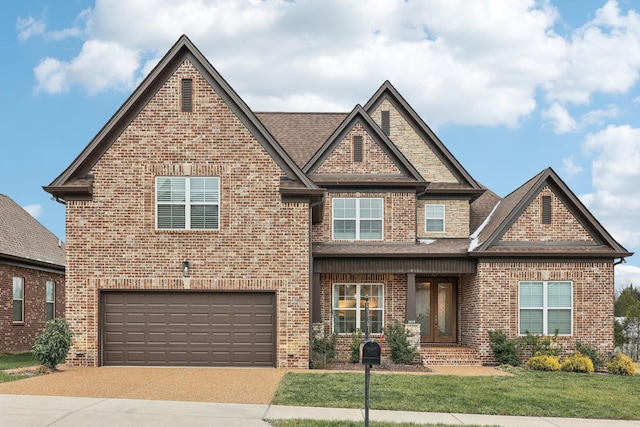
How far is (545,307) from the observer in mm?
21828

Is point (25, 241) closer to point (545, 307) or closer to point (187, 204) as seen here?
point (187, 204)

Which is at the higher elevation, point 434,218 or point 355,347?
point 434,218

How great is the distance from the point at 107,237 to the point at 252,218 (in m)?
3.95

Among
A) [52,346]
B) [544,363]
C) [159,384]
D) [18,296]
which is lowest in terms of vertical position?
[544,363]

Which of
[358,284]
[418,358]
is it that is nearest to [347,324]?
[358,284]

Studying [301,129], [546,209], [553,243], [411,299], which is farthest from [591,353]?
[301,129]

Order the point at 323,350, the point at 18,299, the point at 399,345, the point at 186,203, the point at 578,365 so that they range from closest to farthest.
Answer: the point at 186,203 < the point at 578,365 < the point at 323,350 < the point at 399,345 < the point at 18,299

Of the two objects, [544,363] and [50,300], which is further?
[50,300]

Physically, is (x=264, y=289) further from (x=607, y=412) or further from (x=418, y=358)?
(x=607, y=412)

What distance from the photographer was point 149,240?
720 inches

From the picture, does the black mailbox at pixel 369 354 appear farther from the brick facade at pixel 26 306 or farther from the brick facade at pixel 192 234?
the brick facade at pixel 26 306

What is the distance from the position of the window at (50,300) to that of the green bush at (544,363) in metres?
20.1

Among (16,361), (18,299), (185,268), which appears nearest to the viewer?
(185,268)

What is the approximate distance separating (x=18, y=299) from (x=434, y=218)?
1640 cm
